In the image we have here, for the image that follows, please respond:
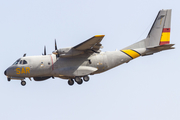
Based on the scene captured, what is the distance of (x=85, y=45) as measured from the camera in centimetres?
2466

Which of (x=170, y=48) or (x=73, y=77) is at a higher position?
(x=170, y=48)

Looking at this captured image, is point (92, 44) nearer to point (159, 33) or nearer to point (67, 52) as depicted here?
point (67, 52)

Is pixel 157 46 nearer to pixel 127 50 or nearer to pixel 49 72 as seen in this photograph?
pixel 127 50

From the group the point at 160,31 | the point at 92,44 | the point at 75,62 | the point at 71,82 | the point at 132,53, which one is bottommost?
the point at 71,82

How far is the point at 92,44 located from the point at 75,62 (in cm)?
221

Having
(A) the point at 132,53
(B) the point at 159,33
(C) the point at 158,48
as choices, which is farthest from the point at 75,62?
(B) the point at 159,33

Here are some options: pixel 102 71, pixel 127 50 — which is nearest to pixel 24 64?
pixel 102 71

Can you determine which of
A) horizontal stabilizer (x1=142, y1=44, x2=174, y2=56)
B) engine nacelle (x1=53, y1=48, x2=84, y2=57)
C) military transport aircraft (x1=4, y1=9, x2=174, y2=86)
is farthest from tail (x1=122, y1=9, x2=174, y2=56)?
engine nacelle (x1=53, y1=48, x2=84, y2=57)

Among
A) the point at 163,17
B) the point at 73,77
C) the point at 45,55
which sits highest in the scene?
the point at 163,17

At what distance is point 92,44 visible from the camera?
2473 cm

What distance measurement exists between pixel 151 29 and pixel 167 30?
1315mm

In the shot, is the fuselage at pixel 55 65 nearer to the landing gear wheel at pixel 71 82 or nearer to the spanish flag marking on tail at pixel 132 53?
the landing gear wheel at pixel 71 82

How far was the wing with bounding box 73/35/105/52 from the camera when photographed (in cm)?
2368

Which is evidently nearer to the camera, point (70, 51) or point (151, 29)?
point (70, 51)
